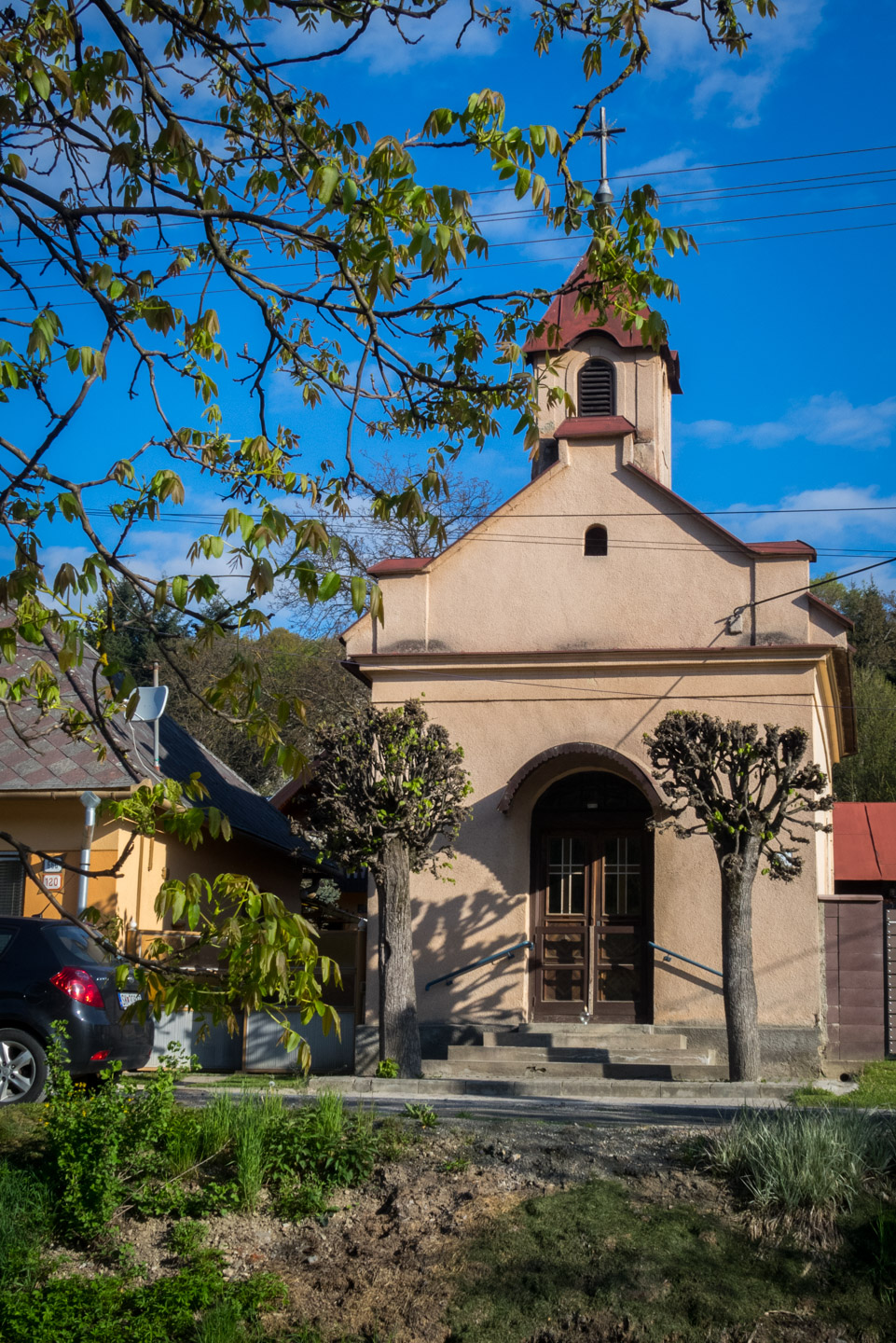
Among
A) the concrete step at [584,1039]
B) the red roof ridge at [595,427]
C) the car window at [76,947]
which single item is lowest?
the concrete step at [584,1039]

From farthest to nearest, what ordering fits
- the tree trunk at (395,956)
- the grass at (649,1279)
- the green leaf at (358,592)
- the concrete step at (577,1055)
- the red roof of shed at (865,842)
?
1. the red roof of shed at (865,842)
2. the concrete step at (577,1055)
3. the tree trunk at (395,956)
4. the grass at (649,1279)
5. the green leaf at (358,592)

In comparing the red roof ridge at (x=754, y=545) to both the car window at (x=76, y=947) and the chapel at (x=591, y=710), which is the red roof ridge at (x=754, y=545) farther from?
the car window at (x=76, y=947)

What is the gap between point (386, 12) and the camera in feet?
19.8

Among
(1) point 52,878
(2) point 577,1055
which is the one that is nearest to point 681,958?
(2) point 577,1055

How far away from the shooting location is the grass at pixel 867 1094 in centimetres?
1070

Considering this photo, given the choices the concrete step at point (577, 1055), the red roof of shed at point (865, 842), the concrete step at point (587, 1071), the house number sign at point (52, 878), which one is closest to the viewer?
the concrete step at point (587, 1071)

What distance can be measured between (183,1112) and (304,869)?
1707cm

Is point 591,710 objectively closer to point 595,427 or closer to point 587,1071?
point 595,427

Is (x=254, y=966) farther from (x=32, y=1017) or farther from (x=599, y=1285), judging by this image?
(x=32, y=1017)

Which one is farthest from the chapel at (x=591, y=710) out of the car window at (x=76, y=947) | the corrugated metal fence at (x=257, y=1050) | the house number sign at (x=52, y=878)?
the car window at (x=76, y=947)

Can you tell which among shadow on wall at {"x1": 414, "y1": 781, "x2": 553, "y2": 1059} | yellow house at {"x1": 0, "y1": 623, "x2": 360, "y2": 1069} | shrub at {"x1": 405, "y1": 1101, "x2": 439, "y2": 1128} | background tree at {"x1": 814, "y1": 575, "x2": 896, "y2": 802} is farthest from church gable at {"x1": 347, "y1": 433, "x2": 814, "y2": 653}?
background tree at {"x1": 814, "y1": 575, "x2": 896, "y2": 802}

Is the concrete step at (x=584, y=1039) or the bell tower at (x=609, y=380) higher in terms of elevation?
the bell tower at (x=609, y=380)

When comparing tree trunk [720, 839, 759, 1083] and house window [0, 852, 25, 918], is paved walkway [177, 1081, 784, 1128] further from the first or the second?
house window [0, 852, 25, 918]

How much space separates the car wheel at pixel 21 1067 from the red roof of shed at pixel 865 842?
51.4ft
